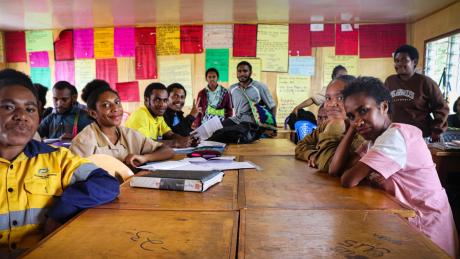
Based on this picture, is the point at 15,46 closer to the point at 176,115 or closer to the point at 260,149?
the point at 176,115

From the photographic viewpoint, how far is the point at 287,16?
470 centimetres

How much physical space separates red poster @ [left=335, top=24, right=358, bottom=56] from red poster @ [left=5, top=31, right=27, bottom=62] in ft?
14.8

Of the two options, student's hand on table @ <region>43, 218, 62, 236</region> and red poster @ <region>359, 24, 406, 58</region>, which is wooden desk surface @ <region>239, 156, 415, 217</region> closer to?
student's hand on table @ <region>43, 218, 62, 236</region>

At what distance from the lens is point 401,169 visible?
→ 56.3 inches

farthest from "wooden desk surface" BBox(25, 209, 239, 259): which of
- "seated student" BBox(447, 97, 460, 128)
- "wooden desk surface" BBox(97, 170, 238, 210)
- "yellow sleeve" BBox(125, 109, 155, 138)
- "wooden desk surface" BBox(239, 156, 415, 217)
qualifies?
"seated student" BBox(447, 97, 460, 128)

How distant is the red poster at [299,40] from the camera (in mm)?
5043

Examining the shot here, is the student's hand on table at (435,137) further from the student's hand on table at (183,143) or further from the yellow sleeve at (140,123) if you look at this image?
the yellow sleeve at (140,123)

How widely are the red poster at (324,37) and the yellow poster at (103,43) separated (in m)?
2.82

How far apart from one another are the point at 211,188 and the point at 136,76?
166 inches

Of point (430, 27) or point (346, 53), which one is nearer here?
point (430, 27)

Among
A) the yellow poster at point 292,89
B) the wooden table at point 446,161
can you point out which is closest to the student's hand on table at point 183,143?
the wooden table at point 446,161

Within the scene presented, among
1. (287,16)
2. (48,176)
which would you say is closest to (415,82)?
(287,16)

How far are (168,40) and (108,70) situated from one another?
985mm

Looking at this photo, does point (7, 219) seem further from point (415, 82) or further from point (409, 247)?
point (415, 82)
